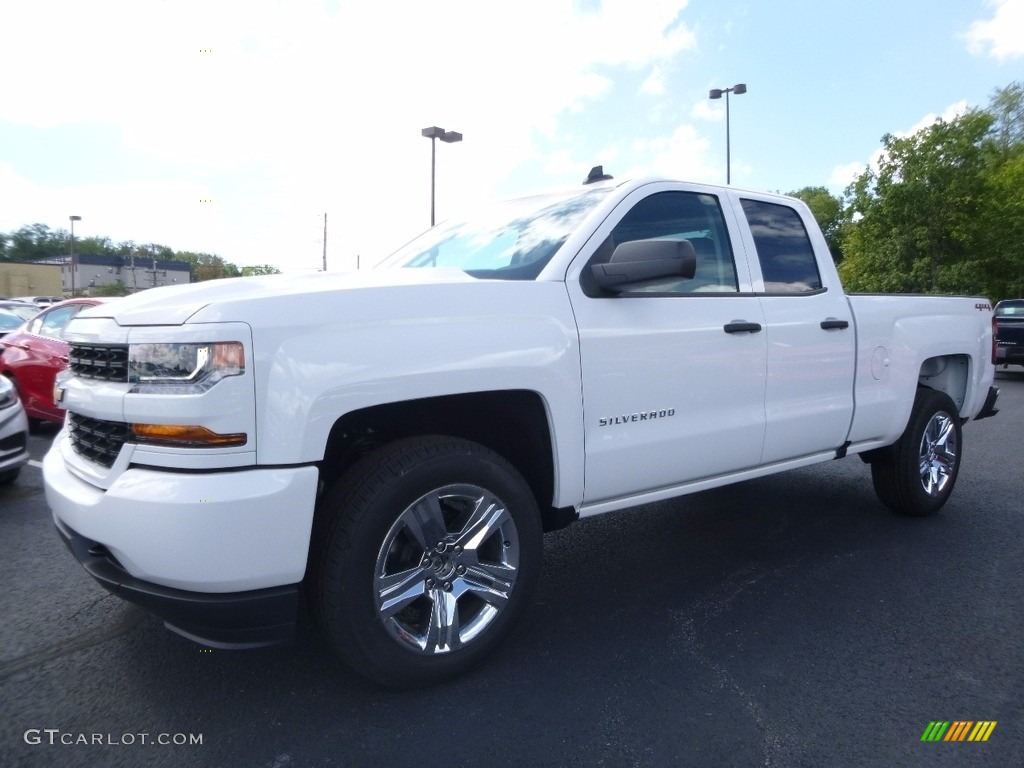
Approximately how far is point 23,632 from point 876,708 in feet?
11.3

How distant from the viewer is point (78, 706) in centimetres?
265

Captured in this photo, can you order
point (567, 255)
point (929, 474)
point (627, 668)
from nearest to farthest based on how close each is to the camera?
point (627, 668) → point (567, 255) → point (929, 474)

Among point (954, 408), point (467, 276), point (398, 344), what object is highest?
point (467, 276)

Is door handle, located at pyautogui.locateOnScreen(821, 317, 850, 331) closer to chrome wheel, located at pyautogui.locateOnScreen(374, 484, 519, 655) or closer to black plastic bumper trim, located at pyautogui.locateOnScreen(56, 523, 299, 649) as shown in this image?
chrome wheel, located at pyautogui.locateOnScreen(374, 484, 519, 655)

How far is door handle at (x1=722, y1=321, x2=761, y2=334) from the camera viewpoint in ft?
11.7

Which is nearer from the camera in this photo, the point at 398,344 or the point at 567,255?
the point at 398,344

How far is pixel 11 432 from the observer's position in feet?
17.6

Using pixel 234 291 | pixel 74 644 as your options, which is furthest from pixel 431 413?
pixel 74 644

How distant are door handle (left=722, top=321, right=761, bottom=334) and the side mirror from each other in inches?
25.1

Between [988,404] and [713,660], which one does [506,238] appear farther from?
[988,404]

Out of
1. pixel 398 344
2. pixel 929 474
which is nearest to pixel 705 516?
pixel 929 474

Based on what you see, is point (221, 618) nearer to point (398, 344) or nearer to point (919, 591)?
point (398, 344)

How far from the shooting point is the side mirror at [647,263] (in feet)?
9.73

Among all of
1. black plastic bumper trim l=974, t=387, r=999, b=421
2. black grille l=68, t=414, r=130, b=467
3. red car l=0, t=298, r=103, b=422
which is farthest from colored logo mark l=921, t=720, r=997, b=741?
red car l=0, t=298, r=103, b=422
